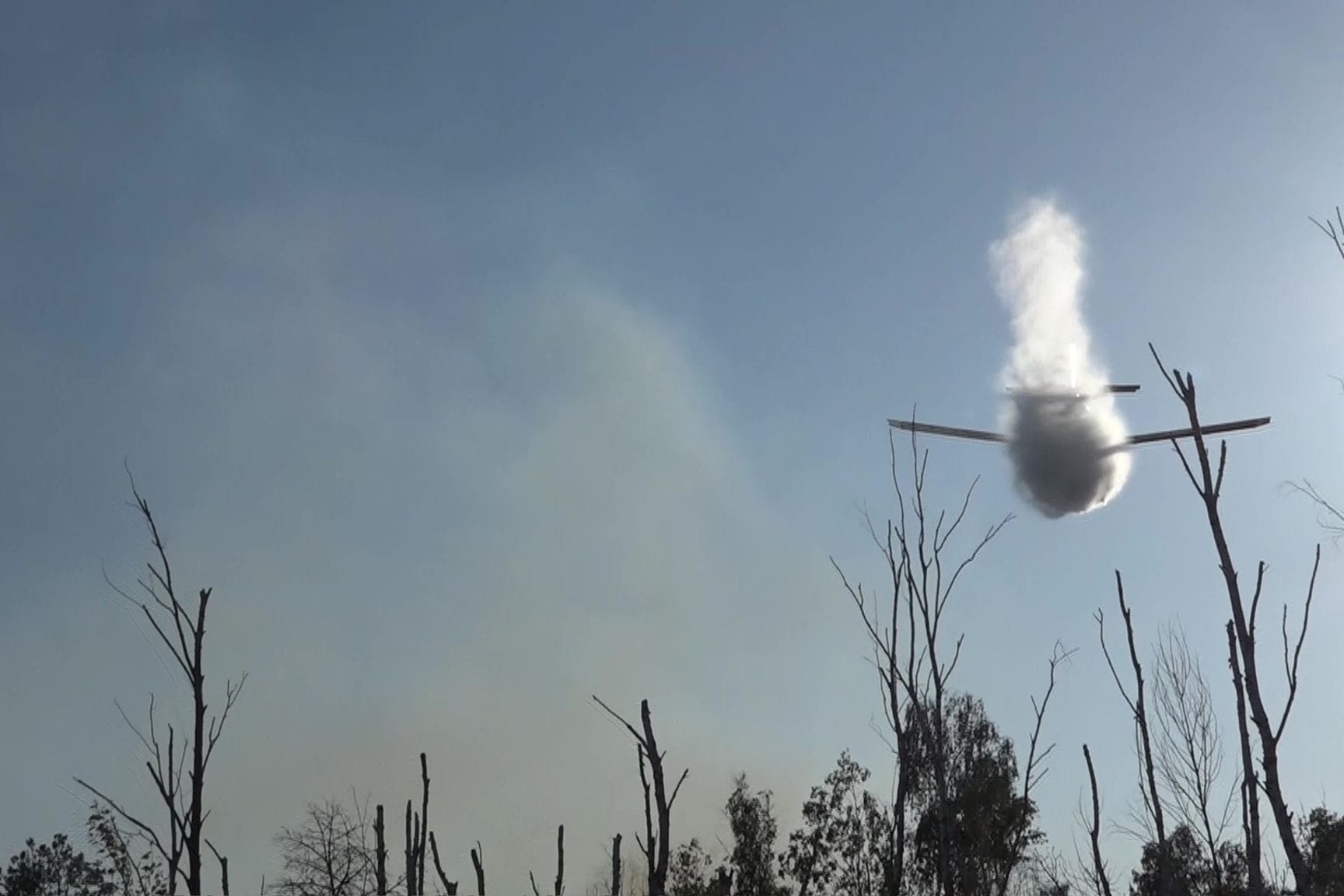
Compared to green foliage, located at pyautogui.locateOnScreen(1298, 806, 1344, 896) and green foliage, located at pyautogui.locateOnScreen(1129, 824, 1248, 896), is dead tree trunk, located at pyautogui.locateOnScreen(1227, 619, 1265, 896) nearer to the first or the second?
green foliage, located at pyautogui.locateOnScreen(1129, 824, 1248, 896)

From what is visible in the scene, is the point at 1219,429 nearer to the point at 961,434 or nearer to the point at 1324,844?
the point at 961,434

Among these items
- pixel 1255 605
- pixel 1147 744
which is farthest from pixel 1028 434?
pixel 1255 605

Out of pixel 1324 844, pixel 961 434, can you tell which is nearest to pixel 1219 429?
pixel 961 434

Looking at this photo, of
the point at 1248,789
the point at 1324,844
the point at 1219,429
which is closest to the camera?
the point at 1248,789

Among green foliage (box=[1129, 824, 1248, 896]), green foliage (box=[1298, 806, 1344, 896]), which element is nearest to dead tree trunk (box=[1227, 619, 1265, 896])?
green foliage (box=[1129, 824, 1248, 896])

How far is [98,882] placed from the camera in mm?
53656

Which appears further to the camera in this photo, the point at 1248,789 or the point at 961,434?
the point at 961,434

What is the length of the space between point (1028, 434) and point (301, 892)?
20.5 metres

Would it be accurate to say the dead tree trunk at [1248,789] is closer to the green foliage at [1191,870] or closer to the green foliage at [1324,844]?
the green foliage at [1191,870]

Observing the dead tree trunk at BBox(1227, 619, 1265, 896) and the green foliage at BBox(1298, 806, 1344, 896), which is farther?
the green foliage at BBox(1298, 806, 1344, 896)

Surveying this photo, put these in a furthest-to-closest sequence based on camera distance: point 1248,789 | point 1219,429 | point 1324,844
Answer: point 1324,844 < point 1219,429 < point 1248,789

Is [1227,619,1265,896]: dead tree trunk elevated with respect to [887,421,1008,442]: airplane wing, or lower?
lower

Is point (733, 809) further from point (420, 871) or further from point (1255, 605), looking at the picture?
point (1255, 605)

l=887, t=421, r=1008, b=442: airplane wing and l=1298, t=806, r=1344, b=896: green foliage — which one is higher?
l=887, t=421, r=1008, b=442: airplane wing
